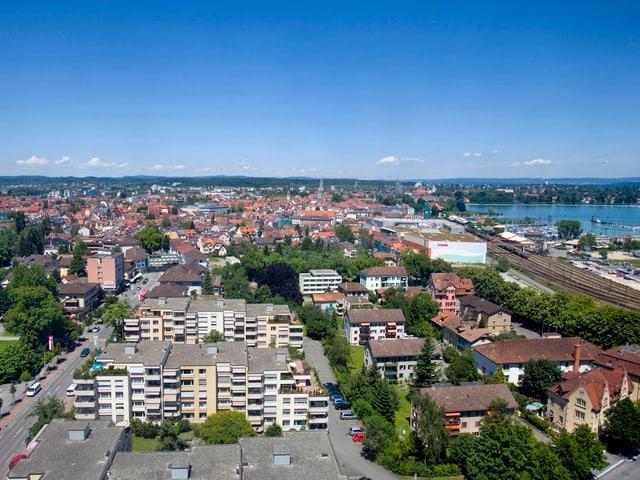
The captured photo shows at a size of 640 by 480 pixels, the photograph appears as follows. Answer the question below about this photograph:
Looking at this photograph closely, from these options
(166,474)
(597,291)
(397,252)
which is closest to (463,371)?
(166,474)

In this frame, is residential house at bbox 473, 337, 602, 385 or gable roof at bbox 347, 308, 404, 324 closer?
residential house at bbox 473, 337, 602, 385

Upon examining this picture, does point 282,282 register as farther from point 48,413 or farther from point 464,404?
point 48,413

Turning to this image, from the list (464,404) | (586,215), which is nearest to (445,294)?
(464,404)

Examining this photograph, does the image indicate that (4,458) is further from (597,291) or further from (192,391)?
(597,291)

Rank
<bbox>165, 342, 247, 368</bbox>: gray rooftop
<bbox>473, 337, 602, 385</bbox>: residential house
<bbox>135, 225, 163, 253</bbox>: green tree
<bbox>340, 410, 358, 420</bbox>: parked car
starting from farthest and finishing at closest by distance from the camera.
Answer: <bbox>135, 225, 163, 253</bbox>: green tree < <bbox>473, 337, 602, 385</bbox>: residential house < <bbox>340, 410, 358, 420</bbox>: parked car < <bbox>165, 342, 247, 368</bbox>: gray rooftop

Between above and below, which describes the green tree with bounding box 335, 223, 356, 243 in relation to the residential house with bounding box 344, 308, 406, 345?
above

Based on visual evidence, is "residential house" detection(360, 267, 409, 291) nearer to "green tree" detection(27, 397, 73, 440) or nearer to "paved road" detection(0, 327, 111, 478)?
"paved road" detection(0, 327, 111, 478)

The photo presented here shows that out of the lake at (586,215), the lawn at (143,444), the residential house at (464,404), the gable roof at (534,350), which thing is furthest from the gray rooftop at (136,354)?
the lake at (586,215)

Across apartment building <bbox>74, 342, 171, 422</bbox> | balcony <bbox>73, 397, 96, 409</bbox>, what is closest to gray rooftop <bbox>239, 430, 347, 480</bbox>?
apartment building <bbox>74, 342, 171, 422</bbox>
